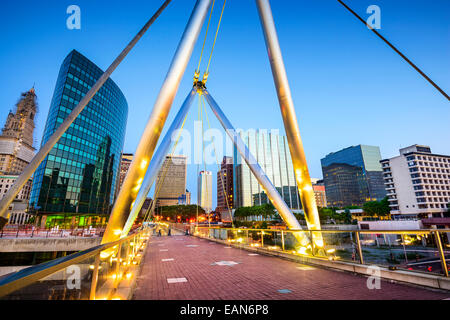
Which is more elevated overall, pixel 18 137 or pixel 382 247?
pixel 18 137

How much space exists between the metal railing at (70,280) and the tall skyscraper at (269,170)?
111 m

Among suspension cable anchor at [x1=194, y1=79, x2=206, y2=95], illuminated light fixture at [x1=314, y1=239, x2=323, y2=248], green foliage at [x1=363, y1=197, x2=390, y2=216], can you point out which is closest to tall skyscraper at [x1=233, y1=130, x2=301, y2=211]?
green foliage at [x1=363, y1=197, x2=390, y2=216]

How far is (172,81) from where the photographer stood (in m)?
10.4

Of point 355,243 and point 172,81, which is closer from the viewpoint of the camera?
point 355,243

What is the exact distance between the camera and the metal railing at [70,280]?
4.61ft

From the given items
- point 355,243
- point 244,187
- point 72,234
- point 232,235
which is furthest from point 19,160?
point 355,243

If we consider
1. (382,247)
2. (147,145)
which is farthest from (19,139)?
(382,247)

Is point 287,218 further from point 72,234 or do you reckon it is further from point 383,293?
point 72,234

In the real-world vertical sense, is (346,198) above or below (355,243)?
above

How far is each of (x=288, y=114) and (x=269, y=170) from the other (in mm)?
108498

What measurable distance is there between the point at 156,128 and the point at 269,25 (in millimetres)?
8275

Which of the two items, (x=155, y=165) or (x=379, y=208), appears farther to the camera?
(x=379, y=208)

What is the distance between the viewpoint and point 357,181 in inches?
6698

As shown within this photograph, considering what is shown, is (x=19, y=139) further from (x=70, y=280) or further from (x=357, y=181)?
(x=357, y=181)
